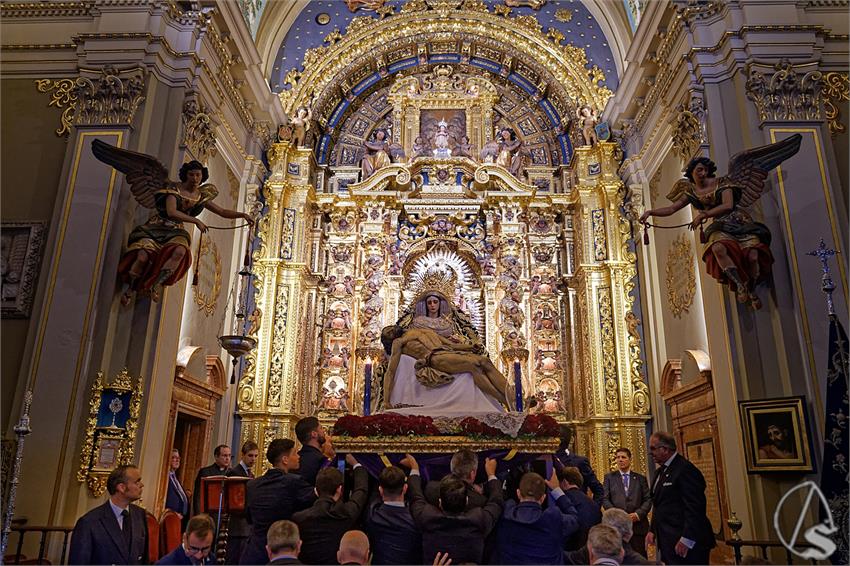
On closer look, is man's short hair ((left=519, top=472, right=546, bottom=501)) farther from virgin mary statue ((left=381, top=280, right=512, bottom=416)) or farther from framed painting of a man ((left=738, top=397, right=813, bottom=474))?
framed painting of a man ((left=738, top=397, right=813, bottom=474))

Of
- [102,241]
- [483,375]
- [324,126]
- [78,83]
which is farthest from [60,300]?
[324,126]

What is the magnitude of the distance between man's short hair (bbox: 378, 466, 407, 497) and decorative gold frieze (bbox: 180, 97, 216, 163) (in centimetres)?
602

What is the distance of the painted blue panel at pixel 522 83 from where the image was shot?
14.2 metres

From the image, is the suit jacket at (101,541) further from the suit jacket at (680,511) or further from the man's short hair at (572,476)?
the suit jacket at (680,511)

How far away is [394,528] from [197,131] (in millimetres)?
6715

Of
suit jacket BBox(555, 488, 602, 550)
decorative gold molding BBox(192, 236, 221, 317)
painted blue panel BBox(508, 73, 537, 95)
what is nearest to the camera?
suit jacket BBox(555, 488, 602, 550)

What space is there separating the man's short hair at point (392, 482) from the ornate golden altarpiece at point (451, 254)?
291 inches

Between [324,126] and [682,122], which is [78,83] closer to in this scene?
[324,126]

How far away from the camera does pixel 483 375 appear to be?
7270 mm

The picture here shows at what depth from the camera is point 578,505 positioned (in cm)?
468

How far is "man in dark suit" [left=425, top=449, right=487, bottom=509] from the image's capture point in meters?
4.17

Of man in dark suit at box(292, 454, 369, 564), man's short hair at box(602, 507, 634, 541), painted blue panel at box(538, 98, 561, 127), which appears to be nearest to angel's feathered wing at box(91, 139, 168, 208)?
man in dark suit at box(292, 454, 369, 564)

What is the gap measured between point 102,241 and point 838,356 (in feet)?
26.3

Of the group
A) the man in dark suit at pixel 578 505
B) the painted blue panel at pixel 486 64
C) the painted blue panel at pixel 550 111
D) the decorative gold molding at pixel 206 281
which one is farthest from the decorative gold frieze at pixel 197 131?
the painted blue panel at pixel 550 111
